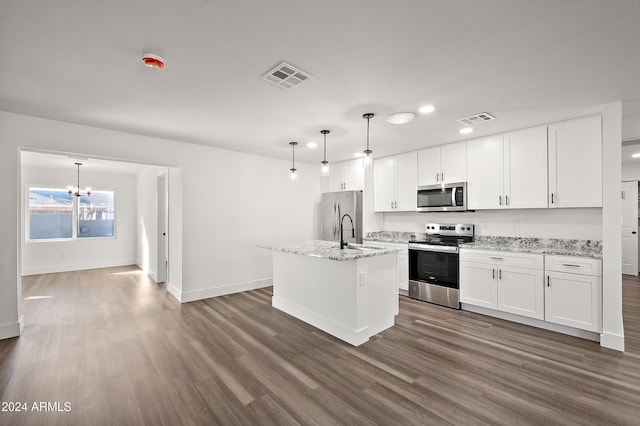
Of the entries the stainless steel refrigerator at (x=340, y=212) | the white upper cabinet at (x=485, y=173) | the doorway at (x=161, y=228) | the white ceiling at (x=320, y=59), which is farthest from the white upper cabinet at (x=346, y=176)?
the doorway at (x=161, y=228)

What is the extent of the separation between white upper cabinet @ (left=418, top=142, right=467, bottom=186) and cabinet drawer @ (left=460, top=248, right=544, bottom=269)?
1.15m

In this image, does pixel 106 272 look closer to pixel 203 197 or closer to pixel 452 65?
pixel 203 197

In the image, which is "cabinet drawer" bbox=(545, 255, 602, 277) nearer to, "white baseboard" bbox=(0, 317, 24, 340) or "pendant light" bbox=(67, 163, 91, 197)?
"white baseboard" bbox=(0, 317, 24, 340)

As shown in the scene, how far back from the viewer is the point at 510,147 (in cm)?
387

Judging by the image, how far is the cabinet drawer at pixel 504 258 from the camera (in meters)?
3.43

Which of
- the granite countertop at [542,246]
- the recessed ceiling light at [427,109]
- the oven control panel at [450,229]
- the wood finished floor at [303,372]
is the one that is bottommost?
the wood finished floor at [303,372]

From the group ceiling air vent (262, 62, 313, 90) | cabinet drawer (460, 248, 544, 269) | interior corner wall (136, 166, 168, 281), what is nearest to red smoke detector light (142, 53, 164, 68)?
ceiling air vent (262, 62, 313, 90)

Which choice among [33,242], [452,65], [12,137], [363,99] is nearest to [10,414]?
[12,137]

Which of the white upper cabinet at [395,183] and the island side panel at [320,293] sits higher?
the white upper cabinet at [395,183]

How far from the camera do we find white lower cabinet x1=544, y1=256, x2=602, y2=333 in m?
3.04

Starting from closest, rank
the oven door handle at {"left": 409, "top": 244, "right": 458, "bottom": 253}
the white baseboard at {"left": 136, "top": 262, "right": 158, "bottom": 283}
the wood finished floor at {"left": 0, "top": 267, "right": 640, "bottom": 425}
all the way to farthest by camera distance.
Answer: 1. the wood finished floor at {"left": 0, "top": 267, "right": 640, "bottom": 425}
2. the oven door handle at {"left": 409, "top": 244, "right": 458, "bottom": 253}
3. the white baseboard at {"left": 136, "top": 262, "right": 158, "bottom": 283}

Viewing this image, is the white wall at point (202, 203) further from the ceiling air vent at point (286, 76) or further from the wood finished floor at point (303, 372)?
the ceiling air vent at point (286, 76)

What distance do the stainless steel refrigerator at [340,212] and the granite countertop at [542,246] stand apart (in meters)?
2.07

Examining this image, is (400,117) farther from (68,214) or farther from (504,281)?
(68,214)
